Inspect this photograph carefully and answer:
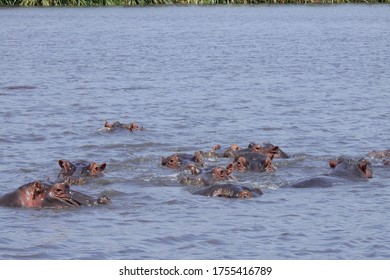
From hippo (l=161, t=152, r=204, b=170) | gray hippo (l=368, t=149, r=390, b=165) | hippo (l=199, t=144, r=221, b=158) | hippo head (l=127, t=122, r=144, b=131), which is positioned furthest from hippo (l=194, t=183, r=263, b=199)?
hippo head (l=127, t=122, r=144, b=131)

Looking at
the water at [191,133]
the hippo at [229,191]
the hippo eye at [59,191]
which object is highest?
the hippo eye at [59,191]

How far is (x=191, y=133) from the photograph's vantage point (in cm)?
1888

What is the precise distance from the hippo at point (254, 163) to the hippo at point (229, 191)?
1.21 metres

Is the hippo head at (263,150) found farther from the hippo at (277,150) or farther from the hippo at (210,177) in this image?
the hippo at (210,177)

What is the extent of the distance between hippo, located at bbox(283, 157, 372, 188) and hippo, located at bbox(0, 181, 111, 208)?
10.00 ft

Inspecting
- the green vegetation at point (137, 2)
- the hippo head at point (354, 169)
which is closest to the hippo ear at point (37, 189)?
the hippo head at point (354, 169)

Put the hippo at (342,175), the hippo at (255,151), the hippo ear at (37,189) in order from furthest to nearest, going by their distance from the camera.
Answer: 1. the hippo at (255,151)
2. the hippo at (342,175)
3. the hippo ear at (37,189)

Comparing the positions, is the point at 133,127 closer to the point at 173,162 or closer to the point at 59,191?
the point at 173,162

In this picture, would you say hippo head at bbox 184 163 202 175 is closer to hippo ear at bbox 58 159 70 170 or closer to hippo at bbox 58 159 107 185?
hippo at bbox 58 159 107 185

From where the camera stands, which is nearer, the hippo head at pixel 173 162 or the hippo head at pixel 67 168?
the hippo head at pixel 67 168

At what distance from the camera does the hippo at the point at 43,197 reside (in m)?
12.6

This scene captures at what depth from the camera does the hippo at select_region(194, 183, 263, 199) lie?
13266 mm

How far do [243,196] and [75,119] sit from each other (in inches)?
313

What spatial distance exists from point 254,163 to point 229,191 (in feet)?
5.27
